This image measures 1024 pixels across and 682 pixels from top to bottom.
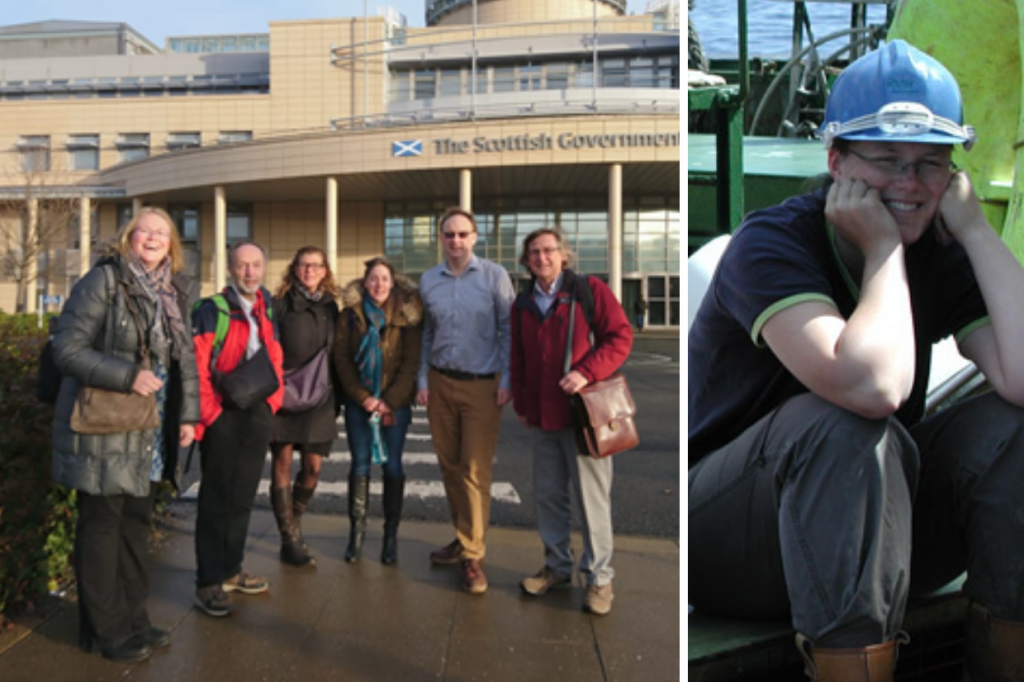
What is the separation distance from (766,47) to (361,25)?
39660mm

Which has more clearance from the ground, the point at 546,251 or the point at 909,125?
the point at 909,125

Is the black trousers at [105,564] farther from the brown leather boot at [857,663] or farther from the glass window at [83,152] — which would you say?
the glass window at [83,152]

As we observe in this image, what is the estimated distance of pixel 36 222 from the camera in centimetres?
3372

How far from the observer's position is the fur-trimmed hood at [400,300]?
439 cm

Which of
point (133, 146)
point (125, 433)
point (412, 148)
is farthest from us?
point (133, 146)

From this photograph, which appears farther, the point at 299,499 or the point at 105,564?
the point at 299,499

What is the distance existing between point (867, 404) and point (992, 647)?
585mm

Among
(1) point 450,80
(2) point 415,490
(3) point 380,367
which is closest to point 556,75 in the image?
(1) point 450,80

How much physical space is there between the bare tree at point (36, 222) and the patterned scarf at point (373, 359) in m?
30.1

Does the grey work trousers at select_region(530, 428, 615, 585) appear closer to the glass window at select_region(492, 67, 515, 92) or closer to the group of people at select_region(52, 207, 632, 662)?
the group of people at select_region(52, 207, 632, 662)

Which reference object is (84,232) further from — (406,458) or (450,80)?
(406,458)

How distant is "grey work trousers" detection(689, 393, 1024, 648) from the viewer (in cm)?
163

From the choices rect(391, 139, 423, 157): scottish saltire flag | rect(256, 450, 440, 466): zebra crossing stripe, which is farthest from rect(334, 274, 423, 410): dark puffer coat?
rect(391, 139, 423, 157): scottish saltire flag

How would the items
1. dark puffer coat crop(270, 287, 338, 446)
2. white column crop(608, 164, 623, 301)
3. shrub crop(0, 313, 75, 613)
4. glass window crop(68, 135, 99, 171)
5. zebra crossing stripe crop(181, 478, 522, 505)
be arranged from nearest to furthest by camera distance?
shrub crop(0, 313, 75, 613), dark puffer coat crop(270, 287, 338, 446), zebra crossing stripe crop(181, 478, 522, 505), white column crop(608, 164, 623, 301), glass window crop(68, 135, 99, 171)
